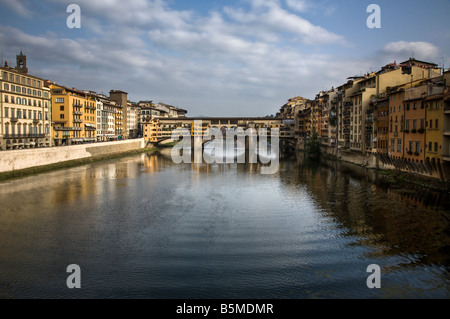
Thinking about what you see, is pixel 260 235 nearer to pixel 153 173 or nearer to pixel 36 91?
pixel 153 173

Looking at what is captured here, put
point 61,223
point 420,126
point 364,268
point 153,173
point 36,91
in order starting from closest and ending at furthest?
point 364,268 → point 61,223 → point 420,126 → point 153,173 → point 36,91

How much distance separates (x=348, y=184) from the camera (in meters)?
21.7

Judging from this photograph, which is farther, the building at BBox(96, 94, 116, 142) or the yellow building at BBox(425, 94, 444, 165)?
the building at BBox(96, 94, 116, 142)

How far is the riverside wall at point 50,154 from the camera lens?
74.1 ft

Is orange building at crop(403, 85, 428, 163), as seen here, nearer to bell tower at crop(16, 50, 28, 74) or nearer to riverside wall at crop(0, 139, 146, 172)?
riverside wall at crop(0, 139, 146, 172)

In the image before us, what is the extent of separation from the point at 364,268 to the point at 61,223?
33.5 feet

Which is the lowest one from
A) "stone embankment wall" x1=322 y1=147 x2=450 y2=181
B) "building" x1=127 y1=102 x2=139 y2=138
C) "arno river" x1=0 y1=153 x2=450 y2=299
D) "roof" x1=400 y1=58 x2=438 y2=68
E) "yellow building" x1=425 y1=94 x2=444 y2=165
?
"arno river" x1=0 y1=153 x2=450 y2=299

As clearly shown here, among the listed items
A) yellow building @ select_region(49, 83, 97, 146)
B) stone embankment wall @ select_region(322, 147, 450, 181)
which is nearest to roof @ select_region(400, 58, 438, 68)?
stone embankment wall @ select_region(322, 147, 450, 181)

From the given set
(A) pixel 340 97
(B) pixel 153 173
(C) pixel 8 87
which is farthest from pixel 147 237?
(A) pixel 340 97

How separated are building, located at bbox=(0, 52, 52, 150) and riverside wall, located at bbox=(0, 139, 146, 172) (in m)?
3.36

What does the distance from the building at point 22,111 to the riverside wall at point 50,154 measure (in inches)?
132

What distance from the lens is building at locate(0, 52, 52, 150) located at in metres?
28.3
